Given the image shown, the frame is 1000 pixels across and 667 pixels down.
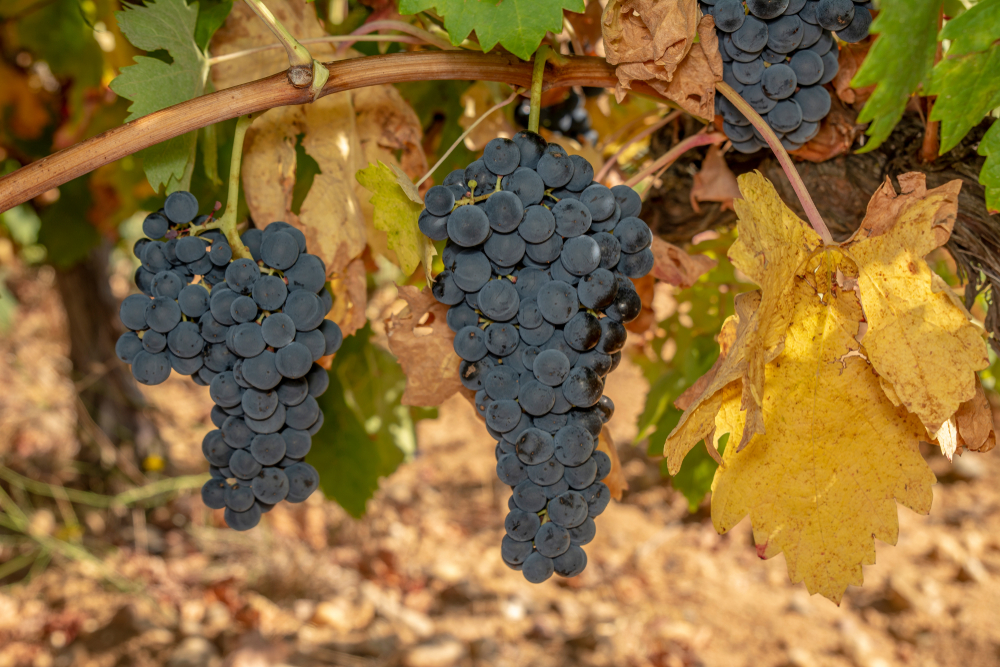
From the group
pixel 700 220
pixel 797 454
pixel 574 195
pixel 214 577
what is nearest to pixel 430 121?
pixel 700 220

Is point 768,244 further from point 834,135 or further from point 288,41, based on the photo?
point 288,41

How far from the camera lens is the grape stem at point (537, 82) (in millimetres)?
669

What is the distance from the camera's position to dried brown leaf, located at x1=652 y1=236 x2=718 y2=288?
0.85 m

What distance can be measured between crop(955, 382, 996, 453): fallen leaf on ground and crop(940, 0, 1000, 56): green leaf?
0.31 meters

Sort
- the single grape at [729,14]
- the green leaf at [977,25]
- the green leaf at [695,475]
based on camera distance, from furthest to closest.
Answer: the green leaf at [695,475] < the single grape at [729,14] < the green leaf at [977,25]

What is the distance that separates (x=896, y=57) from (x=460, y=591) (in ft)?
7.32

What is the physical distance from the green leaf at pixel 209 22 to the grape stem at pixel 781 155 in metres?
0.55

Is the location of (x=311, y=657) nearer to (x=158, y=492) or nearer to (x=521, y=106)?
(x=158, y=492)

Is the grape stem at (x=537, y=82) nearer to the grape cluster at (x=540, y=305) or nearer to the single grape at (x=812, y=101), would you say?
the grape cluster at (x=540, y=305)

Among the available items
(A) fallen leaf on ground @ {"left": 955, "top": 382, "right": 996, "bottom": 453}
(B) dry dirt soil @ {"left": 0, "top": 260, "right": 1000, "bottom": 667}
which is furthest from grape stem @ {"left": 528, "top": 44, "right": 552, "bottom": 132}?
(B) dry dirt soil @ {"left": 0, "top": 260, "right": 1000, "bottom": 667}

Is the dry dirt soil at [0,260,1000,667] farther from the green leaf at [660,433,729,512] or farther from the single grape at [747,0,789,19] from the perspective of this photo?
the single grape at [747,0,789,19]

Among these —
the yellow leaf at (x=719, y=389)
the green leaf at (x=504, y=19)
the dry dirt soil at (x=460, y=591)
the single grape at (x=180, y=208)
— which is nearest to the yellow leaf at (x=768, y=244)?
the yellow leaf at (x=719, y=389)

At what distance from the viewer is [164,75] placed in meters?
0.74

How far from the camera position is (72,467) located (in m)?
2.74
